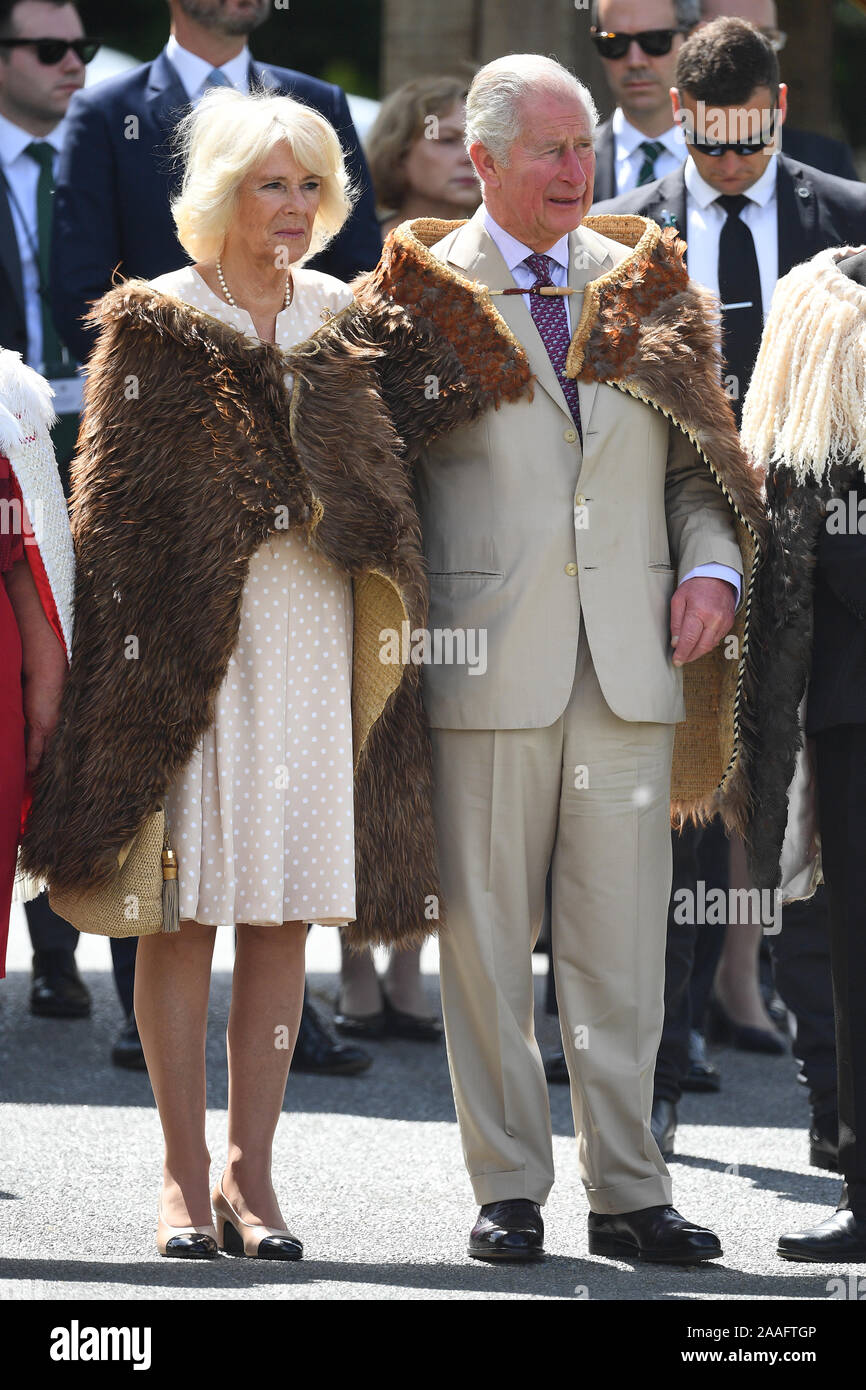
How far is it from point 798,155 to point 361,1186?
3.19 metres

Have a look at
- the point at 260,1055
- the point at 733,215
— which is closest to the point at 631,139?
the point at 733,215

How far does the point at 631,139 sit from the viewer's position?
249 inches

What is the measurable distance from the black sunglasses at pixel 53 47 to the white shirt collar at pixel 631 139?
1.62 meters

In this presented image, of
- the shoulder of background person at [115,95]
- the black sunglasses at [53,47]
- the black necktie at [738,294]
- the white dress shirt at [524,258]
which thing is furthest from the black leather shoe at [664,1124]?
the black sunglasses at [53,47]

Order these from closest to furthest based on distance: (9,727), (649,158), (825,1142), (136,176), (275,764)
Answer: (9,727), (275,764), (825,1142), (136,176), (649,158)

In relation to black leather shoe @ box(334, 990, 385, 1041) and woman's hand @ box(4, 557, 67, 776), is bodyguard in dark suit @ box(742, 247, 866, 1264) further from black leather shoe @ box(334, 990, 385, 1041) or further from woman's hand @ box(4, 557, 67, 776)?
black leather shoe @ box(334, 990, 385, 1041)

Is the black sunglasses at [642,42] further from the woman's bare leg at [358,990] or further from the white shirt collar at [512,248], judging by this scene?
the woman's bare leg at [358,990]

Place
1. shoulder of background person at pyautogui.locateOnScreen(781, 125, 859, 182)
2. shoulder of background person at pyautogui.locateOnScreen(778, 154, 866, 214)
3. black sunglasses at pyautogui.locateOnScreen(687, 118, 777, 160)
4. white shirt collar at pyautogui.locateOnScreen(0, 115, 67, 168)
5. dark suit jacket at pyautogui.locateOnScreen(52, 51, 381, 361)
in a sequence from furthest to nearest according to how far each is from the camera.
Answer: white shirt collar at pyautogui.locateOnScreen(0, 115, 67, 168)
shoulder of background person at pyautogui.locateOnScreen(781, 125, 859, 182)
dark suit jacket at pyautogui.locateOnScreen(52, 51, 381, 361)
shoulder of background person at pyautogui.locateOnScreen(778, 154, 866, 214)
black sunglasses at pyautogui.locateOnScreen(687, 118, 777, 160)

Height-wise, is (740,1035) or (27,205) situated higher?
(27,205)

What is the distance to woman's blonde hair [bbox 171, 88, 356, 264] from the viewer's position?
4.00 metres

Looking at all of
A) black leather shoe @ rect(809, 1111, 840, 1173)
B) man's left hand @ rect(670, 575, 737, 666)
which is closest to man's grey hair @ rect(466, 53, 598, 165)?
man's left hand @ rect(670, 575, 737, 666)

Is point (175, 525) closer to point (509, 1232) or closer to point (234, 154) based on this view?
point (234, 154)

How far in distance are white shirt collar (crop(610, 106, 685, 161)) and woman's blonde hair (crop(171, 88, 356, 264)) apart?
2378 millimetres

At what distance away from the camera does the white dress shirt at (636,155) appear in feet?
20.6
